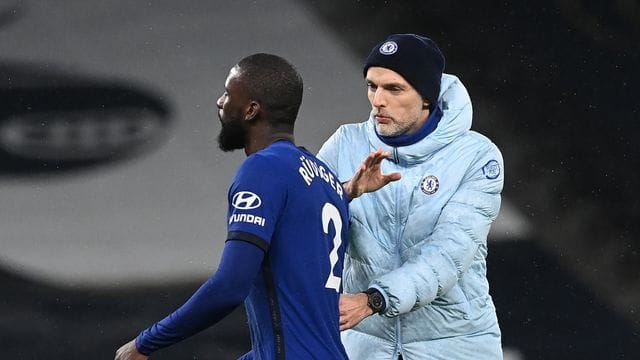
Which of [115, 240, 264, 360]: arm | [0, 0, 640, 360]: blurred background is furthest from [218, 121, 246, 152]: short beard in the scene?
[0, 0, 640, 360]: blurred background

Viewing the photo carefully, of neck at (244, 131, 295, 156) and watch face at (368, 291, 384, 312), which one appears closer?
neck at (244, 131, 295, 156)

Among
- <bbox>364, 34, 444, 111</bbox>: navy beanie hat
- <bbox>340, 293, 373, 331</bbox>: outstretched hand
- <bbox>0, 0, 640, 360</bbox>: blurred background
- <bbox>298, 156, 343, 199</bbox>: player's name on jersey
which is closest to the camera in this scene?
<bbox>298, 156, 343, 199</bbox>: player's name on jersey

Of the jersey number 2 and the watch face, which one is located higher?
the jersey number 2

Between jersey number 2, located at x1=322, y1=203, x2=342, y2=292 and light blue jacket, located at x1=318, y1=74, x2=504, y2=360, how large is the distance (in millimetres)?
413

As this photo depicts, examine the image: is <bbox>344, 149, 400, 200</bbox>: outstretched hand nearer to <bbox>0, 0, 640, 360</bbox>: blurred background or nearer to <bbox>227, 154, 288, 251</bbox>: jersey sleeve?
<bbox>227, 154, 288, 251</bbox>: jersey sleeve

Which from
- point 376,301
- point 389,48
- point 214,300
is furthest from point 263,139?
point 389,48

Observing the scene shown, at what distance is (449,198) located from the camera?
327 centimetres

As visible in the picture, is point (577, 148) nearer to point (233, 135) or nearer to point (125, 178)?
point (125, 178)

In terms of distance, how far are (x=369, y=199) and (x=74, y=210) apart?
2.06 metres

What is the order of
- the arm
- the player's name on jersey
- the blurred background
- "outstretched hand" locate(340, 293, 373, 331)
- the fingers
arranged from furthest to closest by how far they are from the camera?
the blurred background
the fingers
"outstretched hand" locate(340, 293, 373, 331)
the player's name on jersey
the arm

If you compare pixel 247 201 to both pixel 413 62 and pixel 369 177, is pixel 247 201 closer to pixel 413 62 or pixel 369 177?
pixel 369 177

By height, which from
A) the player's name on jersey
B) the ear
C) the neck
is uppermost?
the ear

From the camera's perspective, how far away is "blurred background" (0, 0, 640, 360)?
198 inches

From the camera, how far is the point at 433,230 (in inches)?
128
